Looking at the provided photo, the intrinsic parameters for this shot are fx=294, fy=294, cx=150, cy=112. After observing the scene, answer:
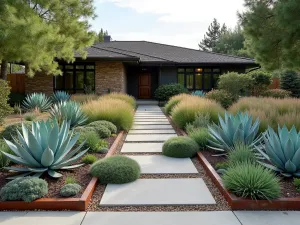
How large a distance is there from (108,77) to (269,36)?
11.1m

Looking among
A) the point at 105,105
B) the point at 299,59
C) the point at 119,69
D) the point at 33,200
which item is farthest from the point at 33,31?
the point at 119,69

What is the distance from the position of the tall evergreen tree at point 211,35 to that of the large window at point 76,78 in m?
48.6

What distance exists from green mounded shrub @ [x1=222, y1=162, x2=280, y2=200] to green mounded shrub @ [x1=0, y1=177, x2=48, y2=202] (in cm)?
253

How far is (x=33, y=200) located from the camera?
3752 millimetres

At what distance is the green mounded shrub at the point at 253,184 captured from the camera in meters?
3.78

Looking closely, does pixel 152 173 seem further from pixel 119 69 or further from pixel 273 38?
pixel 119 69

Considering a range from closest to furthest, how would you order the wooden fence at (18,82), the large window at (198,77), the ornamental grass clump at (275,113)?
the ornamental grass clump at (275,113), the wooden fence at (18,82), the large window at (198,77)

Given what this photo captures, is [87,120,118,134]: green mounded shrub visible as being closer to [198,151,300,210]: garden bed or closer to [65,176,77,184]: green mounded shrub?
[65,176,77,184]: green mounded shrub

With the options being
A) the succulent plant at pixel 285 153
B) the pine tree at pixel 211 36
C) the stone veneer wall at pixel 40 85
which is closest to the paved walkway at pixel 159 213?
the succulent plant at pixel 285 153

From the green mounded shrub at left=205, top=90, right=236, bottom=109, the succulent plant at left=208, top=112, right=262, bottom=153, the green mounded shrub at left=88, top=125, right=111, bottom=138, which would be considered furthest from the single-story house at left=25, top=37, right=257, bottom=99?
the succulent plant at left=208, top=112, right=262, bottom=153

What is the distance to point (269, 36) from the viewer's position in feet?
32.7

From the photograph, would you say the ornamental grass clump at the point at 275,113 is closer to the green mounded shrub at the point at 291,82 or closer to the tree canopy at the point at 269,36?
the tree canopy at the point at 269,36

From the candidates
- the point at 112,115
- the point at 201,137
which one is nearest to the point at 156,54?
the point at 112,115

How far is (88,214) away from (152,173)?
5.69 feet
